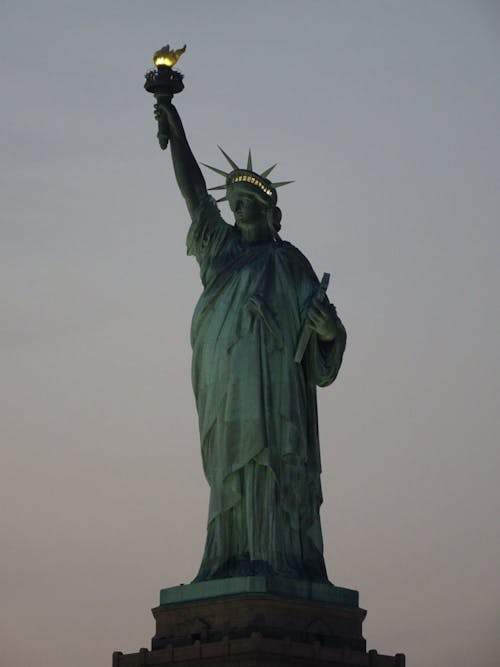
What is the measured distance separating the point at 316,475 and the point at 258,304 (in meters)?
2.71

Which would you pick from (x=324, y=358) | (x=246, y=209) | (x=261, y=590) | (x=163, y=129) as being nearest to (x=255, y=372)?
(x=324, y=358)

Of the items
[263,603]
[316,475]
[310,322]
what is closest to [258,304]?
[310,322]

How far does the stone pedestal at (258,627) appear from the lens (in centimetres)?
2736

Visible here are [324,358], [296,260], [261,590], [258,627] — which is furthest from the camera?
[296,260]

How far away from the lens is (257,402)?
1142 inches

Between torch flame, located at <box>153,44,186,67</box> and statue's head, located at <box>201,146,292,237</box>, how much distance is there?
171cm

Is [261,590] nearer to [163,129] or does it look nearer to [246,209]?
[246,209]

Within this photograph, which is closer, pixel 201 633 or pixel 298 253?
pixel 201 633

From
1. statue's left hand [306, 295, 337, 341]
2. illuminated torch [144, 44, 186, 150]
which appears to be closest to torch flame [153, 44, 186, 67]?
illuminated torch [144, 44, 186, 150]

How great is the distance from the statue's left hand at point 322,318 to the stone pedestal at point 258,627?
3777 millimetres

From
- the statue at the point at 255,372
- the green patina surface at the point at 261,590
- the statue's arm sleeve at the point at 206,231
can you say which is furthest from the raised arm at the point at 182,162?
the green patina surface at the point at 261,590

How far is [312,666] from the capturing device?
27547 millimetres

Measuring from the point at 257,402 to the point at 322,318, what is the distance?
158cm

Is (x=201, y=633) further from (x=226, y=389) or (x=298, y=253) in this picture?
(x=298, y=253)
